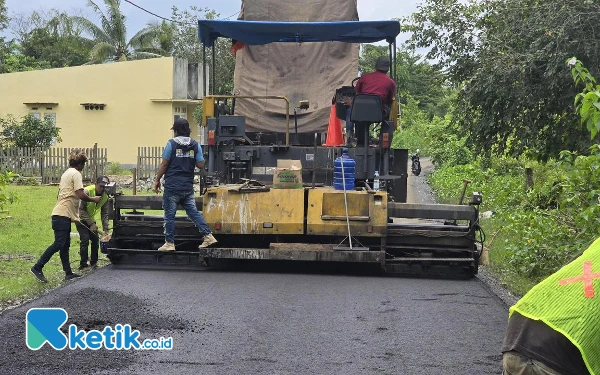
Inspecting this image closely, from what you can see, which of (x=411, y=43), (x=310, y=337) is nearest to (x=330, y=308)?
(x=310, y=337)

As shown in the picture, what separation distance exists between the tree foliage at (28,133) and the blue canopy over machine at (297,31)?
20038mm

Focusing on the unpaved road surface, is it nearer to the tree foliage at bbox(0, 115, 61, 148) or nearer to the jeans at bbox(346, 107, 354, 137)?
the jeans at bbox(346, 107, 354, 137)

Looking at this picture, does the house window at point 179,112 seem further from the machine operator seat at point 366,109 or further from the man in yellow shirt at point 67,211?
the man in yellow shirt at point 67,211

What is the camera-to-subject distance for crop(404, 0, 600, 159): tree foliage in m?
12.3

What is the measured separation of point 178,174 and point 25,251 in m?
3.59

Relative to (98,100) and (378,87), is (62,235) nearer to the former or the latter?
(378,87)

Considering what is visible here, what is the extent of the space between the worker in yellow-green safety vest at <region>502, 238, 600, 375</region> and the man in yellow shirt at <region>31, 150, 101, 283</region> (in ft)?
24.0

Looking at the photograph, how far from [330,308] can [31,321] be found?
2.72 m

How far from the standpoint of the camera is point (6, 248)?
1229 cm

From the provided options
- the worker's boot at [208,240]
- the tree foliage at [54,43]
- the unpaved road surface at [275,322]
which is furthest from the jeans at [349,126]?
the tree foliage at [54,43]

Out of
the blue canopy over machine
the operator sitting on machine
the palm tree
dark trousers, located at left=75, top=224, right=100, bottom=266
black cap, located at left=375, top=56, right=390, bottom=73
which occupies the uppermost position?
the palm tree

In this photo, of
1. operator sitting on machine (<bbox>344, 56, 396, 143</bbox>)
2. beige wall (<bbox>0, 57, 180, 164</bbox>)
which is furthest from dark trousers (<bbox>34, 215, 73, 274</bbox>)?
beige wall (<bbox>0, 57, 180, 164</bbox>)

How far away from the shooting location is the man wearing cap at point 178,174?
9.79 m

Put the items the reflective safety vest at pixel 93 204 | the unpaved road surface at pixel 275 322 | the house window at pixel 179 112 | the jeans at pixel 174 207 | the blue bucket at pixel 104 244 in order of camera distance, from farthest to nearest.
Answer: the house window at pixel 179 112, the reflective safety vest at pixel 93 204, the blue bucket at pixel 104 244, the jeans at pixel 174 207, the unpaved road surface at pixel 275 322
